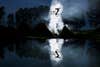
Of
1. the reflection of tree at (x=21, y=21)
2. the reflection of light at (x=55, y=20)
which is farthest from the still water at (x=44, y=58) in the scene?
the reflection of light at (x=55, y=20)

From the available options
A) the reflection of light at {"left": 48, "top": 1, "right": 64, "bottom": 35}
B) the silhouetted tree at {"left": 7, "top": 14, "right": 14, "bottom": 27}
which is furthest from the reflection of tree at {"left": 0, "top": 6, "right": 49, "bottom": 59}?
the reflection of light at {"left": 48, "top": 1, "right": 64, "bottom": 35}

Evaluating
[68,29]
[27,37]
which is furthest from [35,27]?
[68,29]

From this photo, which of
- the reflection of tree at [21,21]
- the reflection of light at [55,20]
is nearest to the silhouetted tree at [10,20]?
the reflection of tree at [21,21]

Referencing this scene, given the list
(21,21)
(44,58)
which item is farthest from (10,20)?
→ (44,58)

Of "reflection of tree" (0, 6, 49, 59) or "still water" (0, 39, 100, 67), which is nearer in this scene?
"still water" (0, 39, 100, 67)

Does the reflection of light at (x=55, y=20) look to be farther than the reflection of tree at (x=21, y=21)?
Yes

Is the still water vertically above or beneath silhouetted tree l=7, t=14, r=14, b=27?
above

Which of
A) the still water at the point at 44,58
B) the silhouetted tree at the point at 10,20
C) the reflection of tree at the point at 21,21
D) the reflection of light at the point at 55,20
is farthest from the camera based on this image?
the silhouetted tree at the point at 10,20

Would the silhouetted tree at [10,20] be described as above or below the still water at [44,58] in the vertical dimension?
below

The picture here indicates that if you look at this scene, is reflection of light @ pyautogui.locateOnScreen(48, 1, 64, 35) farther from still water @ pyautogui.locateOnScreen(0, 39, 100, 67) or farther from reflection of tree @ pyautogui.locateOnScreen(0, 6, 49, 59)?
still water @ pyautogui.locateOnScreen(0, 39, 100, 67)

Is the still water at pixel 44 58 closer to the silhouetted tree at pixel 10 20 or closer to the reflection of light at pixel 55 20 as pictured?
the reflection of light at pixel 55 20

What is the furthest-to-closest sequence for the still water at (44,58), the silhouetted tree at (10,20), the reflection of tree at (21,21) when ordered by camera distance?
the silhouetted tree at (10,20)
the reflection of tree at (21,21)
the still water at (44,58)

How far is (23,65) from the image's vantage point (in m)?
6.12

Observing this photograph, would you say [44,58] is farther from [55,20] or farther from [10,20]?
[55,20]
